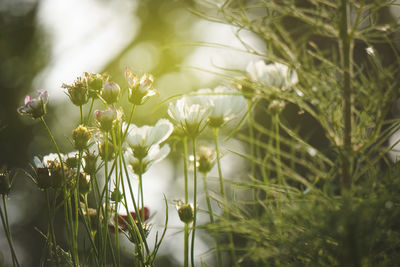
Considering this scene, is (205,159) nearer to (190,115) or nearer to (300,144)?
(190,115)

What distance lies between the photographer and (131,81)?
56cm

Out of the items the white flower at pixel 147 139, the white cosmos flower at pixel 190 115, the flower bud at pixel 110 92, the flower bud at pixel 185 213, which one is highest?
the flower bud at pixel 110 92

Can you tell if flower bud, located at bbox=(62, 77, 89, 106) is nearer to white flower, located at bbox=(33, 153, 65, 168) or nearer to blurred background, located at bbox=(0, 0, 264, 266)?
white flower, located at bbox=(33, 153, 65, 168)

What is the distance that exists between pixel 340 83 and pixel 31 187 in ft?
10.2

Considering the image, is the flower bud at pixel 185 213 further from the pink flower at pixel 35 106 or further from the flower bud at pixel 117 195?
the pink flower at pixel 35 106

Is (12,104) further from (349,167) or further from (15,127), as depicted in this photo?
(349,167)

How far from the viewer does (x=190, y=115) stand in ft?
1.94

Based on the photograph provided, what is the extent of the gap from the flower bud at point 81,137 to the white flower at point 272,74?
0.75 feet

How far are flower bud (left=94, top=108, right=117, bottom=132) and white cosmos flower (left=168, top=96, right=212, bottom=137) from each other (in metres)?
0.11

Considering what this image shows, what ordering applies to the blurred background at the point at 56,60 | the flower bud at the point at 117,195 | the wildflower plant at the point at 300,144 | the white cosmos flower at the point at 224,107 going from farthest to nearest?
1. the blurred background at the point at 56,60
2. the white cosmos flower at the point at 224,107
3. the flower bud at the point at 117,195
4. the wildflower plant at the point at 300,144

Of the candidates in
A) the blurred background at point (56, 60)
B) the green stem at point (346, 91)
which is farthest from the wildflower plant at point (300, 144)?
the blurred background at point (56, 60)

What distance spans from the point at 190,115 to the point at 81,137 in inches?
5.9

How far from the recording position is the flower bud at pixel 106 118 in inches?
20.0

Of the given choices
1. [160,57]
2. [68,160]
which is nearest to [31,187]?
[160,57]
